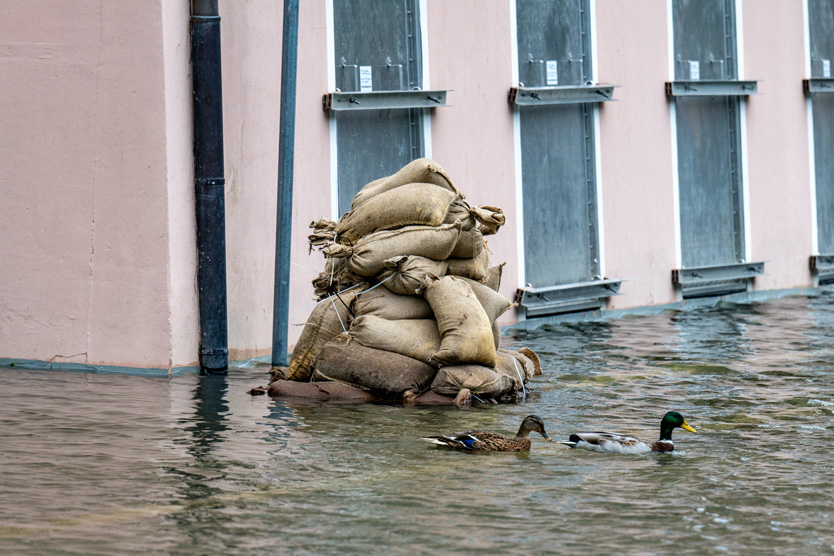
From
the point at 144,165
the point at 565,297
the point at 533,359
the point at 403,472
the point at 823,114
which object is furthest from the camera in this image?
the point at 823,114

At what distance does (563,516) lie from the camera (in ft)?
20.8

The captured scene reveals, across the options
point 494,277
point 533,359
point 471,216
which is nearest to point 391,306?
point 471,216

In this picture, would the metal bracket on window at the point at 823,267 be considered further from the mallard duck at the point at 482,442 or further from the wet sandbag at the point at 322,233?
the mallard duck at the point at 482,442

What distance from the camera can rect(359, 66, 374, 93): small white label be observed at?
13742 millimetres

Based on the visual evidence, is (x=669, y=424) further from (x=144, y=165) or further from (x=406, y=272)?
(x=144, y=165)

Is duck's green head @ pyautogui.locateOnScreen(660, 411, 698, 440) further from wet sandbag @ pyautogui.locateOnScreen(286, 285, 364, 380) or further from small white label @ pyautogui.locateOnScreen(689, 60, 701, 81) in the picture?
small white label @ pyautogui.locateOnScreen(689, 60, 701, 81)

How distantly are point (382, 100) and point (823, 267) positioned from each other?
928 centimetres

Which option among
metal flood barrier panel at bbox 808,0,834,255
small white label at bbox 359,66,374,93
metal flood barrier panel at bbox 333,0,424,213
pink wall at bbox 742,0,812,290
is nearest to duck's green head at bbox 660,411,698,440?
metal flood barrier panel at bbox 333,0,424,213

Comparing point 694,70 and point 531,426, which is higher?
point 694,70

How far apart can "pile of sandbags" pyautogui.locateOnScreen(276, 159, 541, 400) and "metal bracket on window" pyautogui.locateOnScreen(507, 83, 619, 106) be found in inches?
193

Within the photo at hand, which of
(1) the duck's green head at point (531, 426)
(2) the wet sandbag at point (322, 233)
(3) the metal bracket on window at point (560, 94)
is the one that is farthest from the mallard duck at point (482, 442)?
(3) the metal bracket on window at point (560, 94)

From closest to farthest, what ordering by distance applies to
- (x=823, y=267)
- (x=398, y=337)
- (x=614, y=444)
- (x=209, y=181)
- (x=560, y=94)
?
1. (x=614, y=444)
2. (x=398, y=337)
3. (x=209, y=181)
4. (x=560, y=94)
5. (x=823, y=267)

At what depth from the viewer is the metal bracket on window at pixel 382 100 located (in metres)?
13.3

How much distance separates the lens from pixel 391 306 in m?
10.4
